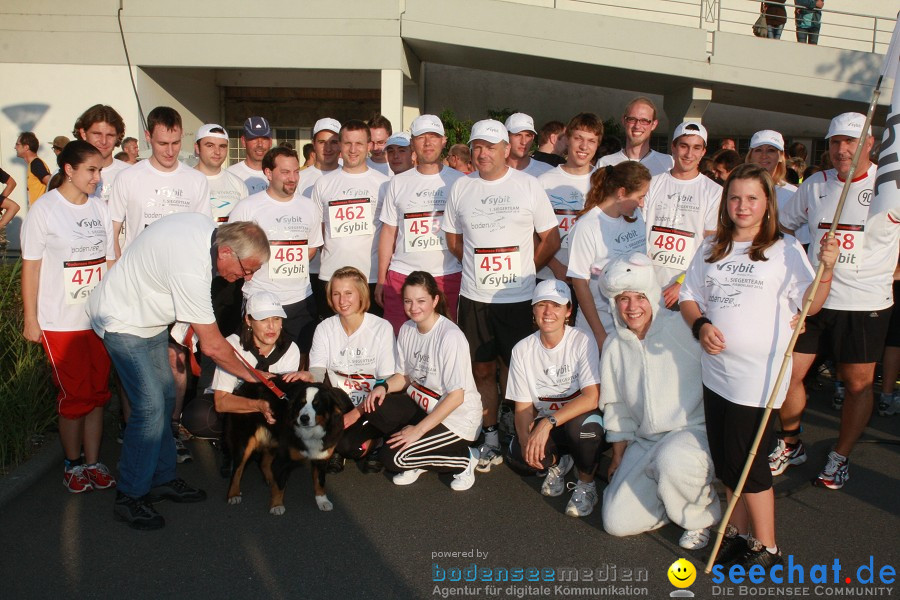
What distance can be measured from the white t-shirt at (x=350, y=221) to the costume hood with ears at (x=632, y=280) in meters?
2.28

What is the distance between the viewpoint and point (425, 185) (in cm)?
564

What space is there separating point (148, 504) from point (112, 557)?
49 centimetres

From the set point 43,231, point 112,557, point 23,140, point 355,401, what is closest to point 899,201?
point 355,401

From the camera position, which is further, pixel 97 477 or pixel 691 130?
pixel 691 130

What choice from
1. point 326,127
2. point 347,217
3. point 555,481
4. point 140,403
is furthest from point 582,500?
point 326,127

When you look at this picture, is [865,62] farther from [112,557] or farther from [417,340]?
[112,557]

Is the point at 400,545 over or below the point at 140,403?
below

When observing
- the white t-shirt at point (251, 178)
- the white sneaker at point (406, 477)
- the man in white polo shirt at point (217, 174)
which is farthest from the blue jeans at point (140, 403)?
the white t-shirt at point (251, 178)

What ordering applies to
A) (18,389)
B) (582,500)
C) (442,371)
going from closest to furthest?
1. (582,500)
2. (442,371)
3. (18,389)

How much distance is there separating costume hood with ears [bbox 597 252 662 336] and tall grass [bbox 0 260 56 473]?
408 cm

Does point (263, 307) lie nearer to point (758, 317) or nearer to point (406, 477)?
point (406, 477)

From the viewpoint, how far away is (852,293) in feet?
15.4

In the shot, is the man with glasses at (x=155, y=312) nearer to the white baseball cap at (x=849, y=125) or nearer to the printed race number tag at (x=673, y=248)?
the printed race number tag at (x=673, y=248)

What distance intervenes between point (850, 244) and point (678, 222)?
107 centimetres
